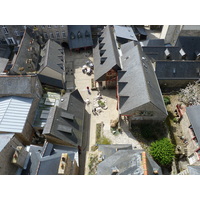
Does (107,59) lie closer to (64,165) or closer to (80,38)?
(80,38)

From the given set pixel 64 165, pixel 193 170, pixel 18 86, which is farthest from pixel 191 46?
pixel 18 86

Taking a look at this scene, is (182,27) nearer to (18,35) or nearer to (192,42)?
(192,42)

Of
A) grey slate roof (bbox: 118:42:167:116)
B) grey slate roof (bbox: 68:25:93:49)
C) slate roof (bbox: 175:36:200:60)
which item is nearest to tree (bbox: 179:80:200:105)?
grey slate roof (bbox: 118:42:167:116)

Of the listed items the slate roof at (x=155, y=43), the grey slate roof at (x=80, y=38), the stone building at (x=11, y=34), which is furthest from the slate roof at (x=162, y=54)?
the stone building at (x=11, y=34)

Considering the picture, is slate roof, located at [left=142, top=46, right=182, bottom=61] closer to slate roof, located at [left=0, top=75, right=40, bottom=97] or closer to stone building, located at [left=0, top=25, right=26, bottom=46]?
slate roof, located at [left=0, top=75, right=40, bottom=97]

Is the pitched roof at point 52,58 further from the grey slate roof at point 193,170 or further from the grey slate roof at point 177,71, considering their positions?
the grey slate roof at point 193,170

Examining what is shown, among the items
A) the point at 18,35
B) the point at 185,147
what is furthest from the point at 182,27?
the point at 18,35
